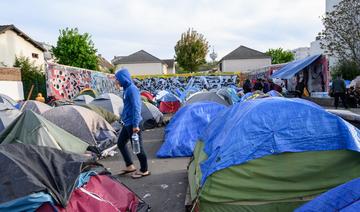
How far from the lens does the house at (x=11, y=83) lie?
1747 cm

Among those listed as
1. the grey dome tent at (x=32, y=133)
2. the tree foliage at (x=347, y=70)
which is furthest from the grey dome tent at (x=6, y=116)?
the tree foliage at (x=347, y=70)

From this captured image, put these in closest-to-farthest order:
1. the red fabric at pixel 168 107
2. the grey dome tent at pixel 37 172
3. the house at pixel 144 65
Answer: the grey dome tent at pixel 37 172, the red fabric at pixel 168 107, the house at pixel 144 65

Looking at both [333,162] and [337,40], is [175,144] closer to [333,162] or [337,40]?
[333,162]

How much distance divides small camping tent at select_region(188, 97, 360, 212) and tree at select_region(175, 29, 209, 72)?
1696 inches

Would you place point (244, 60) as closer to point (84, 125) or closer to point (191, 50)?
point (191, 50)

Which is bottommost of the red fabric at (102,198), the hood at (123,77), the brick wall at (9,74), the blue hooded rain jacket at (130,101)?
the red fabric at (102,198)

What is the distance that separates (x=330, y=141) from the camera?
376cm

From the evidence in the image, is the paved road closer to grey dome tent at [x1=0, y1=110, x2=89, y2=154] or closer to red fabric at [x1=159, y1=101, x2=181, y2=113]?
grey dome tent at [x1=0, y1=110, x2=89, y2=154]

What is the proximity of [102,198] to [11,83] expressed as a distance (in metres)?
17.2

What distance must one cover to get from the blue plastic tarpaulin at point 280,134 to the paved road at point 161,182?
1.29m

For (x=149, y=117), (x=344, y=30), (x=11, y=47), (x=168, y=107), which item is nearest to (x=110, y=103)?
(x=149, y=117)

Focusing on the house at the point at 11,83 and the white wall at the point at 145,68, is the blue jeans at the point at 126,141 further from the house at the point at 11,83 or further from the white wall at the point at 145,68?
the white wall at the point at 145,68

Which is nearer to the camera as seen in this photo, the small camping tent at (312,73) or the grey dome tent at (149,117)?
the grey dome tent at (149,117)

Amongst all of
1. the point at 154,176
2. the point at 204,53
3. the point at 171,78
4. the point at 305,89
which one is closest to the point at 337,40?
the point at 305,89
